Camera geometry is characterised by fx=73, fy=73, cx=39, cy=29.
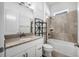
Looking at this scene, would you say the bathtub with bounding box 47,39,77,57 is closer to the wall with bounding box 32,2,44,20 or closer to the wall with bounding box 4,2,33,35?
the wall with bounding box 32,2,44,20

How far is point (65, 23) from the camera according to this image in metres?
2.77

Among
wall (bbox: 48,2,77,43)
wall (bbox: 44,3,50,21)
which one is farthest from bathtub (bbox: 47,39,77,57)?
wall (bbox: 44,3,50,21)

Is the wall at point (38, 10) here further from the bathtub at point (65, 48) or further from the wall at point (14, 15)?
the bathtub at point (65, 48)

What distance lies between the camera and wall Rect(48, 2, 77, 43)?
97.8 inches

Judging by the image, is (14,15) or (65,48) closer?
(14,15)

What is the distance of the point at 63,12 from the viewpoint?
9.41ft

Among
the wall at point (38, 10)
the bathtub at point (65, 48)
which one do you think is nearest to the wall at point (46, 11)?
the wall at point (38, 10)

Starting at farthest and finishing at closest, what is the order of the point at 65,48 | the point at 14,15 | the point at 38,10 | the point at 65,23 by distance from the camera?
the point at 38,10 → the point at 65,23 → the point at 65,48 → the point at 14,15

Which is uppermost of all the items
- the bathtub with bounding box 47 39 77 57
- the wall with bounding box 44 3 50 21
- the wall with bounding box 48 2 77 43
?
the wall with bounding box 44 3 50 21

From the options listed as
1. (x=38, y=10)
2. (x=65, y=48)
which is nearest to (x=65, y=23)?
(x=65, y=48)


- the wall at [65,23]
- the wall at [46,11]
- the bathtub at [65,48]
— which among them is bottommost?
the bathtub at [65,48]

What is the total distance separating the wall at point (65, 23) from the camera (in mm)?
2484

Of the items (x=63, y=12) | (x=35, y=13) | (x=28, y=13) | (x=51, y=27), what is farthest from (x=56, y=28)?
(x=28, y=13)

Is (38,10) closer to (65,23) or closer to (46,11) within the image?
(46,11)
